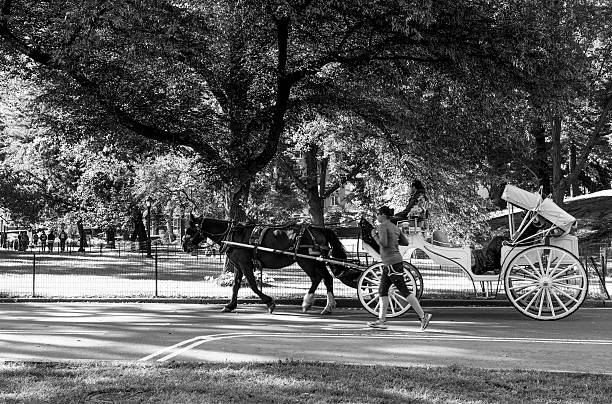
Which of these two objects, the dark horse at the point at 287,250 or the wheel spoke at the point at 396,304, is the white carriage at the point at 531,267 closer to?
the wheel spoke at the point at 396,304

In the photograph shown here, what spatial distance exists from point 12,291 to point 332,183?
22.2 metres

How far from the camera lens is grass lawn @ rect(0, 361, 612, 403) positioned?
20.8 feet

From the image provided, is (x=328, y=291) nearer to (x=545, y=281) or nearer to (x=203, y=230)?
(x=203, y=230)

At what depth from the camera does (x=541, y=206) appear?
13406 millimetres

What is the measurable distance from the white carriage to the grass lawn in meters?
5.42

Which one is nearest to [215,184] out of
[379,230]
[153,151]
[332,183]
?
[153,151]

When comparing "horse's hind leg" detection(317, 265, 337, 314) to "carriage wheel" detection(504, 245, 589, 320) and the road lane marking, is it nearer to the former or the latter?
the road lane marking

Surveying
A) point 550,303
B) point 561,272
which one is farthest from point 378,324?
point 561,272

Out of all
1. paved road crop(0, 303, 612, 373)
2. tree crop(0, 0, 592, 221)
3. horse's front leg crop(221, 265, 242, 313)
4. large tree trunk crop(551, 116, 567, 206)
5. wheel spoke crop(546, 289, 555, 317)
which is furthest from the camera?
large tree trunk crop(551, 116, 567, 206)

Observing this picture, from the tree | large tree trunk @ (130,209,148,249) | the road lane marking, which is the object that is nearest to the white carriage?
the road lane marking

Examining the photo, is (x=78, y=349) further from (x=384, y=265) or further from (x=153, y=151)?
(x=153, y=151)

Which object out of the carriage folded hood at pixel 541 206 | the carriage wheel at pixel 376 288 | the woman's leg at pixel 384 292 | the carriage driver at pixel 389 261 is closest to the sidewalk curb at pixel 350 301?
the carriage wheel at pixel 376 288

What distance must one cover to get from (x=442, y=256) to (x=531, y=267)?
184cm

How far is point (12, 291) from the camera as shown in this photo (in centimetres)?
1977
